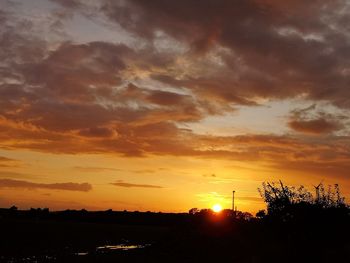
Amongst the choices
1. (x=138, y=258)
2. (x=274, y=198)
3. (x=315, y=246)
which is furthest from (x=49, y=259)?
(x=315, y=246)

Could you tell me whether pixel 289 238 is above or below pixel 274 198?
below

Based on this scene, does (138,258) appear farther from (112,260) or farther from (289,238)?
(289,238)

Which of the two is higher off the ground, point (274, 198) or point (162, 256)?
point (274, 198)

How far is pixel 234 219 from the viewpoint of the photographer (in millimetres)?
48125

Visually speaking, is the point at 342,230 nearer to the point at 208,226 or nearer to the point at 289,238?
the point at 289,238

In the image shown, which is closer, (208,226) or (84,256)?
(84,256)

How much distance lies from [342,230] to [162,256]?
50.7 feet

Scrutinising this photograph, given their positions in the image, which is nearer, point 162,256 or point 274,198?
point 274,198

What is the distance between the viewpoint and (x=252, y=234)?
3959 cm

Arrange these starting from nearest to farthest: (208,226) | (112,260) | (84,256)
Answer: (112,260) < (84,256) < (208,226)

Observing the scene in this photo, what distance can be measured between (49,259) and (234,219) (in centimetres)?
1727

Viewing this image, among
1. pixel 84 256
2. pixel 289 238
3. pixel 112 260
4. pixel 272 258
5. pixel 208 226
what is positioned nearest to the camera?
pixel 272 258

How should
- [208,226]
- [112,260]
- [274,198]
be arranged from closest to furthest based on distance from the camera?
[274,198] → [112,260] → [208,226]

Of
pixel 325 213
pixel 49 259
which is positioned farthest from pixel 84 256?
pixel 325 213
